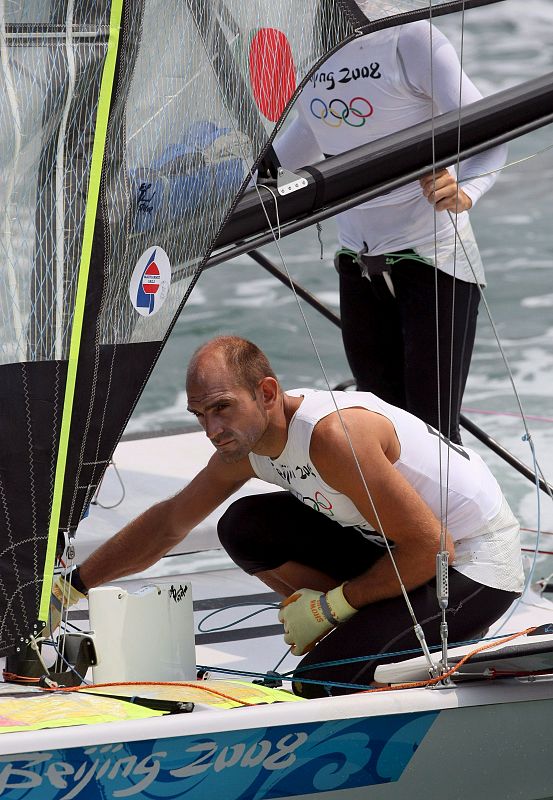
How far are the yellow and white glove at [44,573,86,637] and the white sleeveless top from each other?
12.7 inches

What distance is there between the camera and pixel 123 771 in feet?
4.88

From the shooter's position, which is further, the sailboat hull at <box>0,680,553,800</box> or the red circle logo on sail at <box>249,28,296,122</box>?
the red circle logo on sail at <box>249,28,296,122</box>

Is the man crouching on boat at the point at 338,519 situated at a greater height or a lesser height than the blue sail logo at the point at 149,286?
lesser

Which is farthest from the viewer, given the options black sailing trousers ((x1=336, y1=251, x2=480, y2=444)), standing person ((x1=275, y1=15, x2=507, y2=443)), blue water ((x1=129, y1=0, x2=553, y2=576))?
blue water ((x1=129, y1=0, x2=553, y2=576))

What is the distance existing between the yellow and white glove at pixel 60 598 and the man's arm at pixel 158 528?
0.06 meters

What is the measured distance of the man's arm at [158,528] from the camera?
204cm

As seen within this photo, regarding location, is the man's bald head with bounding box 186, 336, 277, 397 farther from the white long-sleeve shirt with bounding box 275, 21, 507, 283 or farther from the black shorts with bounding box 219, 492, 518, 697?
the white long-sleeve shirt with bounding box 275, 21, 507, 283

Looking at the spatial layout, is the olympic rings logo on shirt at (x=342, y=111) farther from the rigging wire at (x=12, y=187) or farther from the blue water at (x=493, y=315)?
the blue water at (x=493, y=315)

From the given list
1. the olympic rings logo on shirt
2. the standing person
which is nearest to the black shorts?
the standing person

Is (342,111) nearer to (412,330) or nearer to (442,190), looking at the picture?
(442,190)

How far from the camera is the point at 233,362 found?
71.8 inches

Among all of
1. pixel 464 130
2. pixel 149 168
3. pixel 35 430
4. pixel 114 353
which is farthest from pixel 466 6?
pixel 35 430

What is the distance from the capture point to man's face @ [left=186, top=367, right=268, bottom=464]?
1807 mm

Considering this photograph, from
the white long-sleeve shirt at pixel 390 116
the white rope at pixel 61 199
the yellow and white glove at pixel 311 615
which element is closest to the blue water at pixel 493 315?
the white long-sleeve shirt at pixel 390 116
